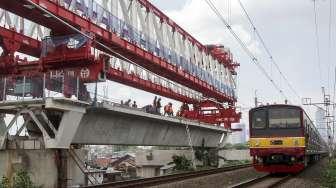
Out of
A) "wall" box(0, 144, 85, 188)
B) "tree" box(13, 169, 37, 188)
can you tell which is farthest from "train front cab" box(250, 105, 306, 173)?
"tree" box(13, 169, 37, 188)

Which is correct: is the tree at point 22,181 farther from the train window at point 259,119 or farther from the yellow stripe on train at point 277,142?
the train window at point 259,119

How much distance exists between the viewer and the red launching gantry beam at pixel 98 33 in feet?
68.3

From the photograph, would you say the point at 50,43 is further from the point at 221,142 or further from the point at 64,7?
the point at 221,142

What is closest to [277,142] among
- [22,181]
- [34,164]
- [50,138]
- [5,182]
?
[50,138]

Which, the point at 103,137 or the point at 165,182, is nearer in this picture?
the point at 165,182

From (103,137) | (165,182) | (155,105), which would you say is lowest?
(165,182)

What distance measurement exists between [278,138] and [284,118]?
3.50 feet

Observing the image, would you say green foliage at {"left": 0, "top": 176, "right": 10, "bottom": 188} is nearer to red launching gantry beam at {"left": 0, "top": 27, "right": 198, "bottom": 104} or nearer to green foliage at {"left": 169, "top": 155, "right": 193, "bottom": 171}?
red launching gantry beam at {"left": 0, "top": 27, "right": 198, "bottom": 104}

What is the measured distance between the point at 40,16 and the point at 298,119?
12.1 m

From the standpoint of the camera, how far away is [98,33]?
25781 mm

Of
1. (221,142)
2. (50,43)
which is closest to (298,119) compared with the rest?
(50,43)

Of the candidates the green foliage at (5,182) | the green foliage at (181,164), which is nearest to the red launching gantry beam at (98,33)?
the green foliage at (181,164)

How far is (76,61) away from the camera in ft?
78.3

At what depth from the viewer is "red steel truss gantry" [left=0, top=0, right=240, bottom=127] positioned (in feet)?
75.1
